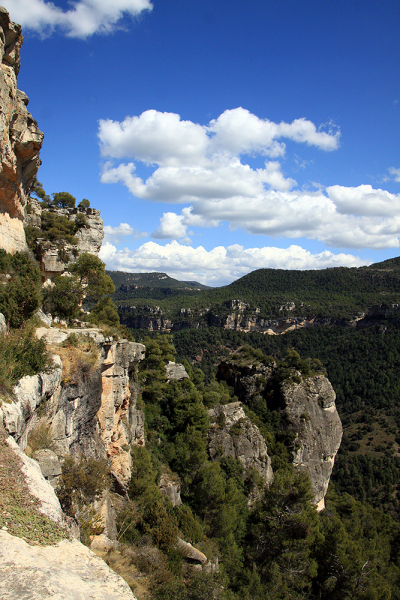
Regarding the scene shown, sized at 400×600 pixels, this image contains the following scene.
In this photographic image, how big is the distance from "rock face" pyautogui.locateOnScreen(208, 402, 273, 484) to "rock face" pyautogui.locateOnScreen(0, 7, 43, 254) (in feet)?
68.8

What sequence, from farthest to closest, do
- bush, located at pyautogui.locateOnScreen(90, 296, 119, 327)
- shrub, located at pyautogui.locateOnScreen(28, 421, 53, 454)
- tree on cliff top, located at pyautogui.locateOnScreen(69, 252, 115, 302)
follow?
bush, located at pyautogui.locateOnScreen(90, 296, 119, 327) < tree on cliff top, located at pyautogui.locateOnScreen(69, 252, 115, 302) < shrub, located at pyautogui.locateOnScreen(28, 421, 53, 454)

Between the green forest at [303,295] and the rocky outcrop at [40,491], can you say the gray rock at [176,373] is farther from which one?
the green forest at [303,295]

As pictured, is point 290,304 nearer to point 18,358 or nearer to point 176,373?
point 176,373

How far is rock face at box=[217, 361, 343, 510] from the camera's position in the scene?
32281mm

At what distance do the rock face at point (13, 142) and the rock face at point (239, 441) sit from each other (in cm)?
2096

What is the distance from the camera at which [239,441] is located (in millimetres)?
28609

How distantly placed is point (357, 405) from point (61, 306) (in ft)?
210

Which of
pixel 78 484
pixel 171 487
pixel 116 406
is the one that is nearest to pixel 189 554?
pixel 171 487

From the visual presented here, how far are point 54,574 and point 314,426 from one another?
110 feet

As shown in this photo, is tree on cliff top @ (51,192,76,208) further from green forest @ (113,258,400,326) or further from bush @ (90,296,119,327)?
green forest @ (113,258,400,326)

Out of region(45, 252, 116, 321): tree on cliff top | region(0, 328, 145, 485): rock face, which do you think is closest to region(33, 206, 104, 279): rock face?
region(45, 252, 116, 321): tree on cliff top

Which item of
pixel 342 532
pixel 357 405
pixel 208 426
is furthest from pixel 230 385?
pixel 357 405

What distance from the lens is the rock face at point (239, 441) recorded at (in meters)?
28.1

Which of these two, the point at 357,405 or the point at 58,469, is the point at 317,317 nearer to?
the point at 357,405
